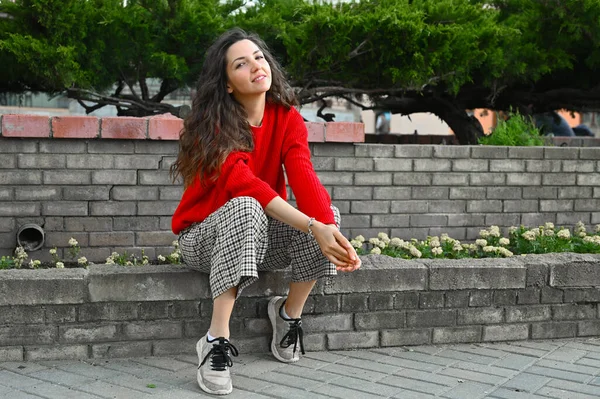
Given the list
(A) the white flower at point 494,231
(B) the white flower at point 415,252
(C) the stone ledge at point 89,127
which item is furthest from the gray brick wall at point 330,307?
(C) the stone ledge at point 89,127

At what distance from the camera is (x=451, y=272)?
13.1 feet

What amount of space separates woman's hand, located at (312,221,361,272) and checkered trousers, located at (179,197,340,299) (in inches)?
9.8

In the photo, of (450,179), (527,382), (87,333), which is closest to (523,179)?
(450,179)

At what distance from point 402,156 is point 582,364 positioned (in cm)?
200

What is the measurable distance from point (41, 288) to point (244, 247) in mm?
1024

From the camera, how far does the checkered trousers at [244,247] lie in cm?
322

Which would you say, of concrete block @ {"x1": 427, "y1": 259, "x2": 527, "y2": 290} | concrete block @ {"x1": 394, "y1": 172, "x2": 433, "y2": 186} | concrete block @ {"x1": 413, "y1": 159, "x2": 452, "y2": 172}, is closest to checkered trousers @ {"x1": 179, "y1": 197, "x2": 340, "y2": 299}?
concrete block @ {"x1": 427, "y1": 259, "x2": 527, "y2": 290}

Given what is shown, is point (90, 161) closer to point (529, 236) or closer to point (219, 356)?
point (219, 356)

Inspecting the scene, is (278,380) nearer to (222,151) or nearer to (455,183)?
(222,151)

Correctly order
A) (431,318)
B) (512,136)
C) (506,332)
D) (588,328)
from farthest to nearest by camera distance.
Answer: (512,136), (588,328), (506,332), (431,318)

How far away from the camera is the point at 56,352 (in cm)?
360

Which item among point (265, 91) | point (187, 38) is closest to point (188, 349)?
point (265, 91)

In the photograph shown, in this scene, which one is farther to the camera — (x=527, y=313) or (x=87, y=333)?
(x=527, y=313)

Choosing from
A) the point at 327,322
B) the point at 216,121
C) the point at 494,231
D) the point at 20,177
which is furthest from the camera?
the point at 494,231
